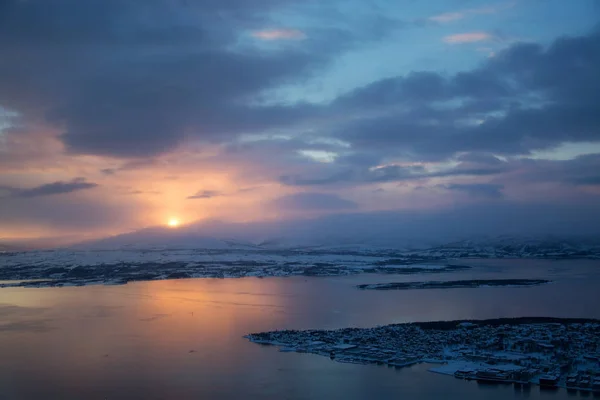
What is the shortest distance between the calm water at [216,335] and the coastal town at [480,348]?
0.33 metres

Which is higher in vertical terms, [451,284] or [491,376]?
[451,284]

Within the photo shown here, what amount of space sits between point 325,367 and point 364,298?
8.79 m

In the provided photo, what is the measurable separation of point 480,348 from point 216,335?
17.7 ft

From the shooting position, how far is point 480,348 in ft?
30.5

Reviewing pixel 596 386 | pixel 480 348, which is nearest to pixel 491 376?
pixel 596 386

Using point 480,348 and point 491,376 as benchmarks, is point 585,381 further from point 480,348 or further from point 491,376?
point 480,348

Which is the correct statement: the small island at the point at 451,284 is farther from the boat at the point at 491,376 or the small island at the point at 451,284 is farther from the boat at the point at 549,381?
the boat at the point at 549,381

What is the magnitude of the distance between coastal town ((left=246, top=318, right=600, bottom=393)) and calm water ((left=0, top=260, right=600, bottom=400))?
1.10ft

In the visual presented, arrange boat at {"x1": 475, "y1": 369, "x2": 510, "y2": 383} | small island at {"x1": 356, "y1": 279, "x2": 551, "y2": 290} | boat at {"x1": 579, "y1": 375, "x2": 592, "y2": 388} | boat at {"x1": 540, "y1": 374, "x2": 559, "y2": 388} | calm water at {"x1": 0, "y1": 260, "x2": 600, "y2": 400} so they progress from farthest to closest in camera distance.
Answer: small island at {"x1": 356, "y1": 279, "x2": 551, "y2": 290} → boat at {"x1": 475, "y1": 369, "x2": 510, "y2": 383} → calm water at {"x1": 0, "y1": 260, "x2": 600, "y2": 400} → boat at {"x1": 540, "y1": 374, "x2": 559, "y2": 388} → boat at {"x1": 579, "y1": 375, "x2": 592, "y2": 388}

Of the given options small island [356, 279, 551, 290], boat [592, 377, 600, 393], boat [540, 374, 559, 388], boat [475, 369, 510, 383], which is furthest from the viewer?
small island [356, 279, 551, 290]

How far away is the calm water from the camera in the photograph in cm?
751

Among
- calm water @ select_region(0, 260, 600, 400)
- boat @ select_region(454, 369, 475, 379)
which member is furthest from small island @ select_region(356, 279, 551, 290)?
boat @ select_region(454, 369, 475, 379)

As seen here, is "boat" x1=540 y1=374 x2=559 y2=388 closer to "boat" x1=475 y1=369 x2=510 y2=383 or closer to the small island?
"boat" x1=475 y1=369 x2=510 y2=383

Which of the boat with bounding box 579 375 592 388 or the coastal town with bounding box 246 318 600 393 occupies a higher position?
the coastal town with bounding box 246 318 600 393
